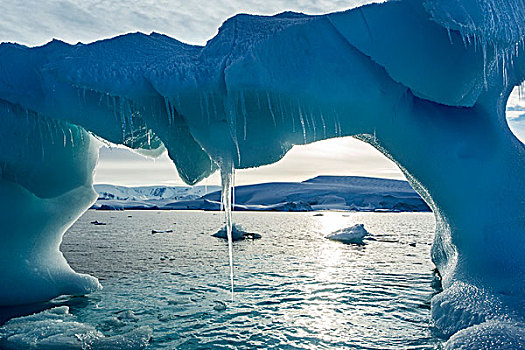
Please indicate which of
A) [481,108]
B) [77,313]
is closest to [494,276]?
[481,108]

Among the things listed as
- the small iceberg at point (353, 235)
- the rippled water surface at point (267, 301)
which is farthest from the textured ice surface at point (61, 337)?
the small iceberg at point (353, 235)

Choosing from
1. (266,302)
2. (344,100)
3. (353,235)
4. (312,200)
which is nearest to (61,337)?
(266,302)

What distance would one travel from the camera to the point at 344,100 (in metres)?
5.53

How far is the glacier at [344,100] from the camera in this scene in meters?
5.03

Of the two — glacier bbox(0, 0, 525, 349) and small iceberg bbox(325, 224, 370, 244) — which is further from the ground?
glacier bbox(0, 0, 525, 349)

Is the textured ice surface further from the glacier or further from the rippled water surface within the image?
the glacier

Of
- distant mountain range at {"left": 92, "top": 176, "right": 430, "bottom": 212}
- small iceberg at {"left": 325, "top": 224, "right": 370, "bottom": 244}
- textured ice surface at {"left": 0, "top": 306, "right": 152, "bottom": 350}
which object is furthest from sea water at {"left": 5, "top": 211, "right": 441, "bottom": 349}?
distant mountain range at {"left": 92, "top": 176, "right": 430, "bottom": 212}

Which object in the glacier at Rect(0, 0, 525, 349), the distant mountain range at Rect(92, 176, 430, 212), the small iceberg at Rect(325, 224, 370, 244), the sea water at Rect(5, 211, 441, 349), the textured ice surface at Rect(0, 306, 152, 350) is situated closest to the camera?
the textured ice surface at Rect(0, 306, 152, 350)

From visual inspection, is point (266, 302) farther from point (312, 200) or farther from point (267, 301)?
point (312, 200)

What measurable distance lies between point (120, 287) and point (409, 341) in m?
5.78

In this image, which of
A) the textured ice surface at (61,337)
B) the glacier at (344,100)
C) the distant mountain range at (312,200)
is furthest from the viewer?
the distant mountain range at (312,200)

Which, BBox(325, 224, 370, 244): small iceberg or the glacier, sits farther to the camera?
BBox(325, 224, 370, 244): small iceberg

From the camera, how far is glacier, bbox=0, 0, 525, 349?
5031 mm

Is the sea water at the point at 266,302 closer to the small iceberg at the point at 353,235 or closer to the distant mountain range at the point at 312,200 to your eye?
the small iceberg at the point at 353,235
